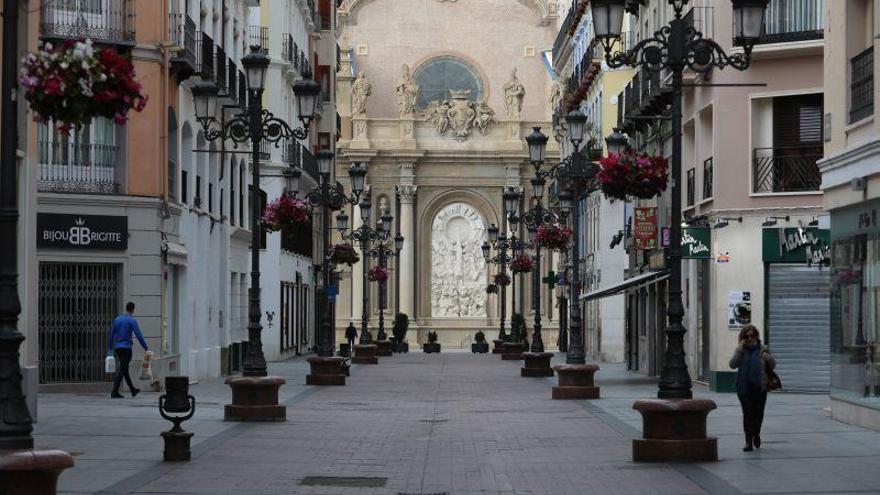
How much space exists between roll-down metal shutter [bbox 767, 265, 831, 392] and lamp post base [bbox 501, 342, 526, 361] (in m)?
29.9

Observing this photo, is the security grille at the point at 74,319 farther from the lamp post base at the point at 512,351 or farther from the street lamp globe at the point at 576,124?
the lamp post base at the point at 512,351

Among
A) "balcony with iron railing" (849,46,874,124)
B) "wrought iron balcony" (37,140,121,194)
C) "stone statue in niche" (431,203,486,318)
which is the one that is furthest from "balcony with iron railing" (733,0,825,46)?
"stone statue in niche" (431,203,486,318)

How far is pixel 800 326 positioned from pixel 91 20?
14.3 m

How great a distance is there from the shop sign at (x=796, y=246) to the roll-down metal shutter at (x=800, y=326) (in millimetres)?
204

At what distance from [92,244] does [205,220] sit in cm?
931

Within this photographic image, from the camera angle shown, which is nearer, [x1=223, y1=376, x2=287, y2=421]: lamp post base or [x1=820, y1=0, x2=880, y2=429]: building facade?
[x1=820, y1=0, x2=880, y2=429]: building facade

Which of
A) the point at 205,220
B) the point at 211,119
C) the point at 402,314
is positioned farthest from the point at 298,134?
the point at 402,314

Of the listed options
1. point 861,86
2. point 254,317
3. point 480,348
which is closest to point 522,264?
point 480,348

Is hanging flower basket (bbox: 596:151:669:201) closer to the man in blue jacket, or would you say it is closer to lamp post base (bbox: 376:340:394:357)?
the man in blue jacket

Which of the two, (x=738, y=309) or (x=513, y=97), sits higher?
(x=513, y=97)

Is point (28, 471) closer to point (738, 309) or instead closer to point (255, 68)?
point (255, 68)

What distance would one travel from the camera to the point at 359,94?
9012 centimetres

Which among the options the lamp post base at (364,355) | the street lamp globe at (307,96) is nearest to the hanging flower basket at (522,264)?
the lamp post base at (364,355)

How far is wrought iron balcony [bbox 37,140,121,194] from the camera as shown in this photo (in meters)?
32.7
